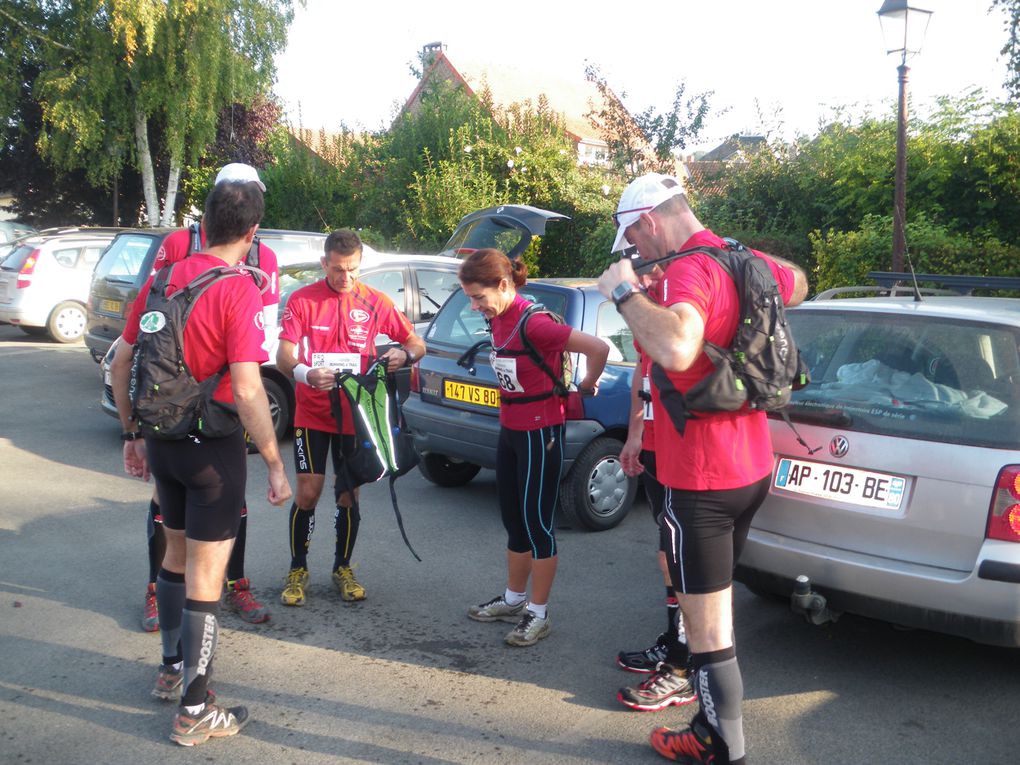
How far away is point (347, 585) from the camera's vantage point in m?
5.21

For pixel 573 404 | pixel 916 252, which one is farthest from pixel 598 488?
pixel 916 252

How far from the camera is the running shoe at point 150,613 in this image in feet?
15.5

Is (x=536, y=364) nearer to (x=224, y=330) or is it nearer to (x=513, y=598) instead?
(x=513, y=598)

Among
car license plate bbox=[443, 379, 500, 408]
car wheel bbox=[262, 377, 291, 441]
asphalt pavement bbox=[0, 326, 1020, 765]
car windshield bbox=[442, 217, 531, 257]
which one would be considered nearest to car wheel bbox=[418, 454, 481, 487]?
car license plate bbox=[443, 379, 500, 408]

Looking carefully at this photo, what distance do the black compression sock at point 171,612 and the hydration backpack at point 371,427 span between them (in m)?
1.15

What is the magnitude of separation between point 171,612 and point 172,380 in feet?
3.62

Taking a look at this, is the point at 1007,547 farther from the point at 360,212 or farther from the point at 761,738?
the point at 360,212

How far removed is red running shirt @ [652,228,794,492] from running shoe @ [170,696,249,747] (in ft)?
6.26

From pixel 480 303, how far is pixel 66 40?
85.6 feet

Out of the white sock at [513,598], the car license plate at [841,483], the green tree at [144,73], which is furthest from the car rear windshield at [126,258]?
the green tree at [144,73]

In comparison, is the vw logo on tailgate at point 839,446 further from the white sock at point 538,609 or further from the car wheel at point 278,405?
the car wheel at point 278,405

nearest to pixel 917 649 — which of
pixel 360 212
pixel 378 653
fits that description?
pixel 378 653

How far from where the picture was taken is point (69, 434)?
937 centimetres

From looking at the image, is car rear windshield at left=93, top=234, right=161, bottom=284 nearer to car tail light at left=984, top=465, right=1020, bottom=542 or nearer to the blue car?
the blue car
